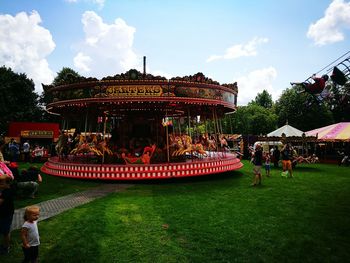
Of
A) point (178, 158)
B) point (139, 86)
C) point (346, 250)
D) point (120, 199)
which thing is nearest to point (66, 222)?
point (120, 199)

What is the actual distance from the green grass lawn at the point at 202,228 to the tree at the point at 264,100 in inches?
2528

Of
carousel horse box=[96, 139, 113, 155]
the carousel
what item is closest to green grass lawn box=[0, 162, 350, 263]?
the carousel

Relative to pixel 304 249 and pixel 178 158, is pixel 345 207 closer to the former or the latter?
pixel 304 249

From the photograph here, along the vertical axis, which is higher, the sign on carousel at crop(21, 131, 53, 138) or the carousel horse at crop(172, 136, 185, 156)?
the sign on carousel at crop(21, 131, 53, 138)

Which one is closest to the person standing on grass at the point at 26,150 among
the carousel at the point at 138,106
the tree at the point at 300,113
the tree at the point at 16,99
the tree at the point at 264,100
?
the carousel at the point at 138,106

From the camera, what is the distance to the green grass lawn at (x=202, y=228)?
495 cm

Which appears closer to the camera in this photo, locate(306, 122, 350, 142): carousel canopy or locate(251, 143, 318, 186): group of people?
locate(251, 143, 318, 186): group of people

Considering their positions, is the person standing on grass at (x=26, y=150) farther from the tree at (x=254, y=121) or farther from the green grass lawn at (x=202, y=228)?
the tree at (x=254, y=121)

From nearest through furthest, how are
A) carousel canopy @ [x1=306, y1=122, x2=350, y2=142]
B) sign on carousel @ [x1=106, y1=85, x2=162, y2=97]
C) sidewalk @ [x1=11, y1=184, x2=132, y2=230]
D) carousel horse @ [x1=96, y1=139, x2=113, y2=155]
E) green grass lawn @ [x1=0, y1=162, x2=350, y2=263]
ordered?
green grass lawn @ [x1=0, y1=162, x2=350, y2=263] → sidewalk @ [x1=11, y1=184, x2=132, y2=230] → sign on carousel @ [x1=106, y1=85, x2=162, y2=97] → carousel horse @ [x1=96, y1=139, x2=113, y2=155] → carousel canopy @ [x1=306, y1=122, x2=350, y2=142]

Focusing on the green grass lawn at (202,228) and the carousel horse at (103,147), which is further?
the carousel horse at (103,147)

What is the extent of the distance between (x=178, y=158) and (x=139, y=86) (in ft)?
14.0

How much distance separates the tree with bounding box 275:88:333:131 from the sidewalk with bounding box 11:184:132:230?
3154cm

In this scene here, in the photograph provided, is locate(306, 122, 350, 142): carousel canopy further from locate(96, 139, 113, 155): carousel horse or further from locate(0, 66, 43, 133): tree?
locate(0, 66, 43, 133): tree

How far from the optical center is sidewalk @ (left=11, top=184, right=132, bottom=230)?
7.05 metres
